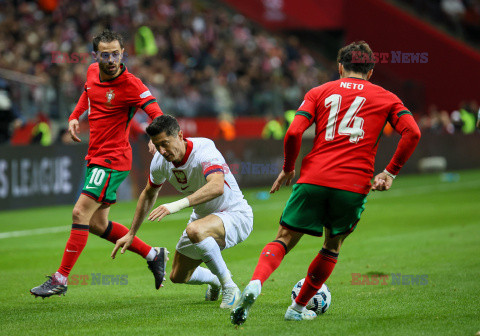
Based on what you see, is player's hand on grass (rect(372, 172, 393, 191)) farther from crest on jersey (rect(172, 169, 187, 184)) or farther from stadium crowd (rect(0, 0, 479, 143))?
stadium crowd (rect(0, 0, 479, 143))

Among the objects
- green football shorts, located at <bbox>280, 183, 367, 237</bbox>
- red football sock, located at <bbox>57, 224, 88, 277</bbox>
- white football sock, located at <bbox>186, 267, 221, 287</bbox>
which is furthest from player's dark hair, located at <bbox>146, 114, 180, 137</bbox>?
red football sock, located at <bbox>57, 224, 88, 277</bbox>

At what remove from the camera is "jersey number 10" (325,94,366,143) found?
5.77 m

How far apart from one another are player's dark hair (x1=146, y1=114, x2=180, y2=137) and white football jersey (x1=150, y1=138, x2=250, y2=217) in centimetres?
34

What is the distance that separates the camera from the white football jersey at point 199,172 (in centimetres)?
651

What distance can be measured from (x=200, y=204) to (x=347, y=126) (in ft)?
5.01

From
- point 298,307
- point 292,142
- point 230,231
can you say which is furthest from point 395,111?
point 230,231

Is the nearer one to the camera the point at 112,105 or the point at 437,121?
the point at 112,105

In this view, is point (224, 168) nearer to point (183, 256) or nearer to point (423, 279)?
point (183, 256)

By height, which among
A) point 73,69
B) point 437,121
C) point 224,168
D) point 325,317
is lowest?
point 437,121

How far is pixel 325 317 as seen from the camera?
20.3 feet

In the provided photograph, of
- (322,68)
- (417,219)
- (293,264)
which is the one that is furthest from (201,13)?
(293,264)

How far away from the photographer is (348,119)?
5.78 m

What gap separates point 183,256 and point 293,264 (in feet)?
8.96

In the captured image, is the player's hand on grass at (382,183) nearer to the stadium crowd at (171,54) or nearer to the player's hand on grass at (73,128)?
the player's hand on grass at (73,128)
